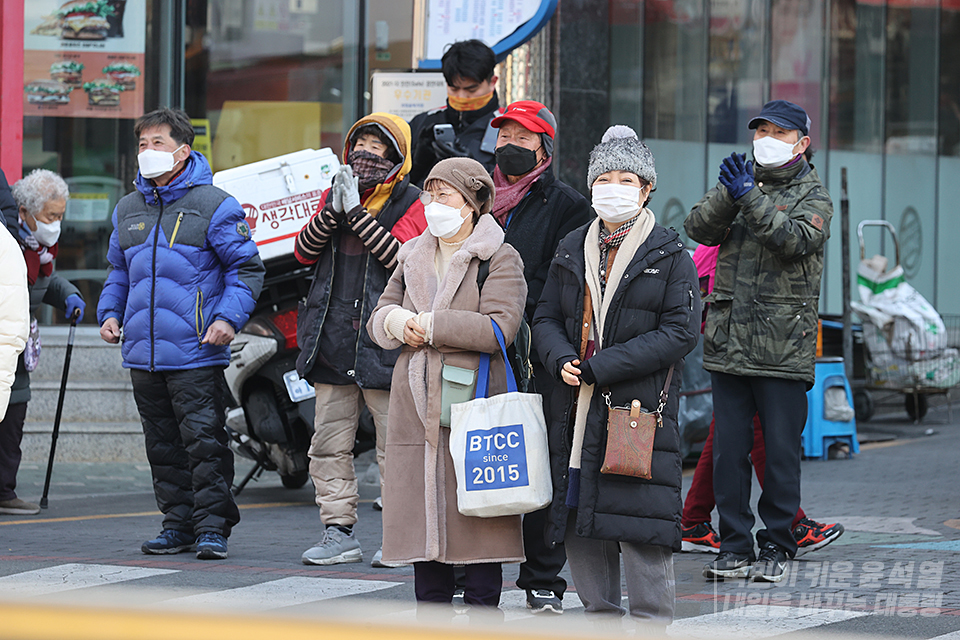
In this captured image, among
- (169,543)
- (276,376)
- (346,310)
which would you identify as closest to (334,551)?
(169,543)

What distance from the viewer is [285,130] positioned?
41.9ft

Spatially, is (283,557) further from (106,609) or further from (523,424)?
(106,609)

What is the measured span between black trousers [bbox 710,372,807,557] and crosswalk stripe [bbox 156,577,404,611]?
4.88 feet

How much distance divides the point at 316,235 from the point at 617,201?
180 centimetres

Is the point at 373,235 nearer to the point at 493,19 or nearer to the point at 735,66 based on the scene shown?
the point at 493,19

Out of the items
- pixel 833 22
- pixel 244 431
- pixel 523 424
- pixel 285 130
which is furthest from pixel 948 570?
pixel 833 22

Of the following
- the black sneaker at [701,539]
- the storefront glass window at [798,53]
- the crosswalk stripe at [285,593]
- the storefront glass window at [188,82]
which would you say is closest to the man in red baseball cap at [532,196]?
the crosswalk stripe at [285,593]

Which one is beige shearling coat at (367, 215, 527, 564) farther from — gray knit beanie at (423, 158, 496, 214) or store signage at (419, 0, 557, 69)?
store signage at (419, 0, 557, 69)

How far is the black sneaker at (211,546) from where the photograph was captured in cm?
609

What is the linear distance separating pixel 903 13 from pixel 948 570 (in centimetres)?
1385

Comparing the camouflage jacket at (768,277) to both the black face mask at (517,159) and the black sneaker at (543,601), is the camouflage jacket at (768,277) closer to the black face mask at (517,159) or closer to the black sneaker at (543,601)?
the black face mask at (517,159)

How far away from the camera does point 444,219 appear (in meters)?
4.86

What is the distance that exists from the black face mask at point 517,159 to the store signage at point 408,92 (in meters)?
3.58

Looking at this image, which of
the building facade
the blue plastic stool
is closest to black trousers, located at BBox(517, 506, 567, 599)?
the building facade
